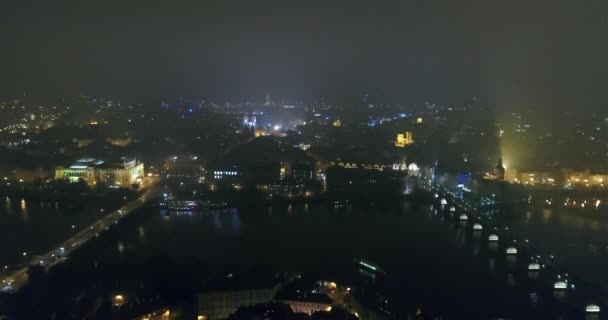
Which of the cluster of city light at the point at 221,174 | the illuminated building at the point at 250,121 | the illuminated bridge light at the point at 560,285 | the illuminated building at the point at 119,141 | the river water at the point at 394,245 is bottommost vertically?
the illuminated bridge light at the point at 560,285

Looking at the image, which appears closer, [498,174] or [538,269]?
[538,269]

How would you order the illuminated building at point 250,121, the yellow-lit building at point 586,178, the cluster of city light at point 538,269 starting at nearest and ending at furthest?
the cluster of city light at point 538,269, the yellow-lit building at point 586,178, the illuminated building at point 250,121

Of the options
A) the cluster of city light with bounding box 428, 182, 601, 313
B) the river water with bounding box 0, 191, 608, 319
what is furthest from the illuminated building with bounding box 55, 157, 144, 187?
the cluster of city light with bounding box 428, 182, 601, 313

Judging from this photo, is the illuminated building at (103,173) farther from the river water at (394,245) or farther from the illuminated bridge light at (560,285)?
the illuminated bridge light at (560,285)

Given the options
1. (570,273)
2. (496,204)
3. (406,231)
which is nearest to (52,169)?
(406,231)

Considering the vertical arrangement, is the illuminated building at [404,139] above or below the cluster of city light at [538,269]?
above

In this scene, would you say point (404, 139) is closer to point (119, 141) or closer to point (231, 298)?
point (119, 141)

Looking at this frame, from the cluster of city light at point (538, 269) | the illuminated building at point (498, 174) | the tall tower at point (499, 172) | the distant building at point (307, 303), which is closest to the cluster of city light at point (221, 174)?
the illuminated building at point (498, 174)

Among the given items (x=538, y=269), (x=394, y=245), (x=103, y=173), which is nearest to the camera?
(x=538, y=269)

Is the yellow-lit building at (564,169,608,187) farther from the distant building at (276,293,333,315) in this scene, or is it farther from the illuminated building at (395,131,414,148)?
the distant building at (276,293,333,315)

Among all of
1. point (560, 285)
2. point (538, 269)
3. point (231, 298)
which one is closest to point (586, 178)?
point (538, 269)

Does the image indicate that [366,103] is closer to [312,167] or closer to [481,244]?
[312,167]
